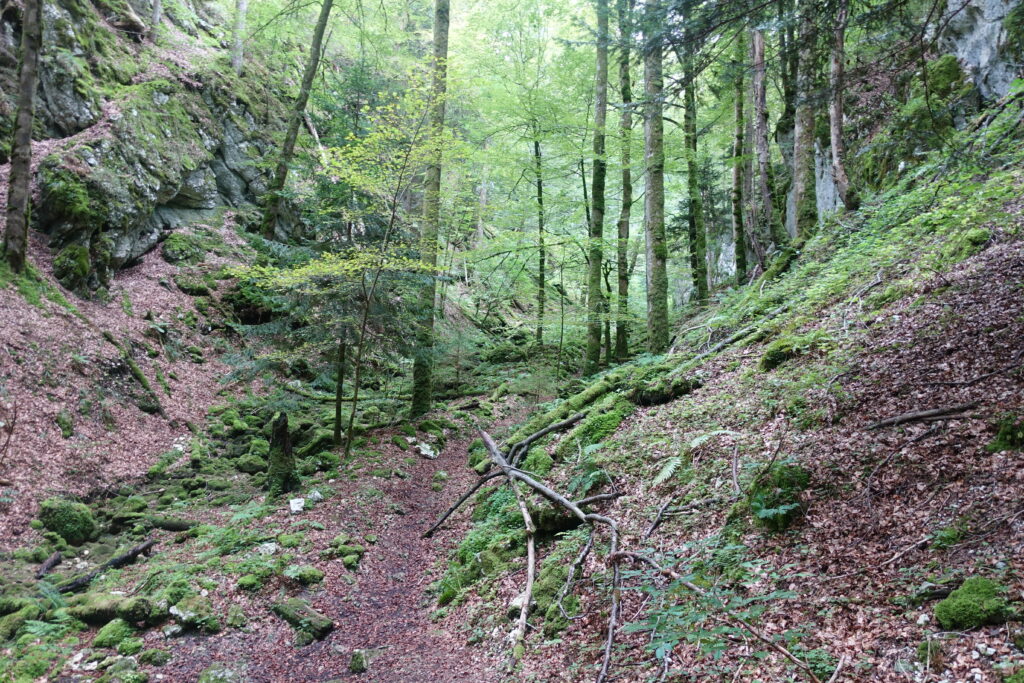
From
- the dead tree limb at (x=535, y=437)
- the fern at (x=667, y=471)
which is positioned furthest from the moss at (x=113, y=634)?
the fern at (x=667, y=471)

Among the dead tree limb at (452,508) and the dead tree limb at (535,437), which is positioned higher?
the dead tree limb at (535,437)

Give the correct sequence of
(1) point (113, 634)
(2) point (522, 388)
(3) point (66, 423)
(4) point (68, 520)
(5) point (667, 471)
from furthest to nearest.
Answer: (2) point (522, 388), (3) point (66, 423), (4) point (68, 520), (5) point (667, 471), (1) point (113, 634)

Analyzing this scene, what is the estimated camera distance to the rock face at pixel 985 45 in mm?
7562

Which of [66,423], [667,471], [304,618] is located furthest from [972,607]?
[66,423]

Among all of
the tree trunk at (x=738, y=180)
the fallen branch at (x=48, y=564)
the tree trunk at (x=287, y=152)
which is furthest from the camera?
the tree trunk at (x=287, y=152)

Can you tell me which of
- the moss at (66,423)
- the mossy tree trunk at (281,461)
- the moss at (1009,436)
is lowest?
the mossy tree trunk at (281,461)

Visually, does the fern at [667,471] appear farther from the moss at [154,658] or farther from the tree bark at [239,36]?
the tree bark at [239,36]

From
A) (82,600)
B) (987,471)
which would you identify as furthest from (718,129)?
(82,600)

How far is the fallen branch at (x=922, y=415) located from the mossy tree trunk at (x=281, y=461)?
829 cm

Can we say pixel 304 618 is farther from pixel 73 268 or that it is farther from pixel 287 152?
pixel 287 152

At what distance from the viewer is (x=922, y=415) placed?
4.45 metres

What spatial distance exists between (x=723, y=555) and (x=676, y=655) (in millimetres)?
849

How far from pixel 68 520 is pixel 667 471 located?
810cm

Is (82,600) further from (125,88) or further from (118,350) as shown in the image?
(125,88)
